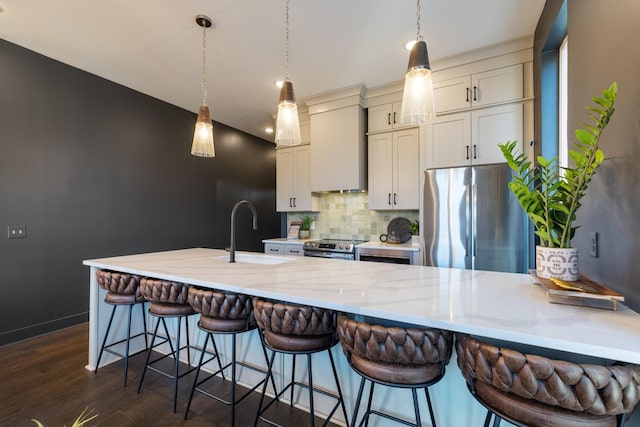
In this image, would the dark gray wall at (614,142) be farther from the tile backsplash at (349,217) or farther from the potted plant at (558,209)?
the tile backsplash at (349,217)

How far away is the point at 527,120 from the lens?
2611mm

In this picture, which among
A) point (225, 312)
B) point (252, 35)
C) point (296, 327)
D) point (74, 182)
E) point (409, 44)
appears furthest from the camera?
point (74, 182)

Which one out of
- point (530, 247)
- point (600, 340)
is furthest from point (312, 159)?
point (600, 340)

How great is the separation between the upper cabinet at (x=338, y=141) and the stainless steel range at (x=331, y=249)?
0.74 m

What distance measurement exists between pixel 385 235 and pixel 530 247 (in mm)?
1526

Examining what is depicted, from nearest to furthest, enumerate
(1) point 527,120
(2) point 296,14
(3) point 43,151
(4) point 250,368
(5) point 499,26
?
1. (4) point 250,368
2. (2) point 296,14
3. (5) point 499,26
4. (1) point 527,120
5. (3) point 43,151

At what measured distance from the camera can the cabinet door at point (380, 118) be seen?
3498mm

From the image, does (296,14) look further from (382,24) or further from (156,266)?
(156,266)

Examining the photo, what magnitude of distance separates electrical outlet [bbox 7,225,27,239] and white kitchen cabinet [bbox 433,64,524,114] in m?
4.18

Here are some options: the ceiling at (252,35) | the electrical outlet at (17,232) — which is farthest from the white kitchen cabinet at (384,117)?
the electrical outlet at (17,232)

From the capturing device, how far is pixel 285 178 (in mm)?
4285

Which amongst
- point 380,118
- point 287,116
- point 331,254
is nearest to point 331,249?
point 331,254

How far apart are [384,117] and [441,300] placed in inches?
112

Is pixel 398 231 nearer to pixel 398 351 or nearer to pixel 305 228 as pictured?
pixel 305 228
